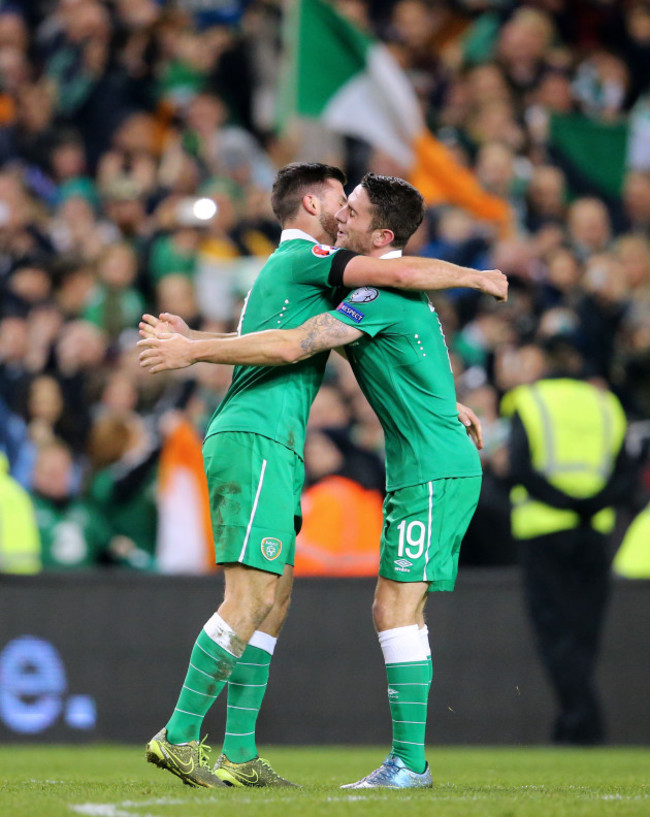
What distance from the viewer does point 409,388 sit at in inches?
210

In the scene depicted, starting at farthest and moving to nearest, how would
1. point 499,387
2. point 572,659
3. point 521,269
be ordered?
point 521,269 → point 499,387 → point 572,659

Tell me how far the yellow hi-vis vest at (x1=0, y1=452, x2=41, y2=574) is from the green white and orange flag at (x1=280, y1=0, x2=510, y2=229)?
4.91 meters

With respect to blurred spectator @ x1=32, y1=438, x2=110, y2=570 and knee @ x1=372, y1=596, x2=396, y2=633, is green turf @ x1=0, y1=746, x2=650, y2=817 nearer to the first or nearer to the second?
knee @ x1=372, y1=596, x2=396, y2=633

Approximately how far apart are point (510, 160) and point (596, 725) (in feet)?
18.9

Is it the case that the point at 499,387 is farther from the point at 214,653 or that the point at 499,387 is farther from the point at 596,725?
the point at 214,653

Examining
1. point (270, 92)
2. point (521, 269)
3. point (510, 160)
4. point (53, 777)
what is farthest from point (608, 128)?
point (53, 777)

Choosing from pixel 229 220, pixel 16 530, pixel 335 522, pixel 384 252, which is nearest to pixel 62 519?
pixel 16 530

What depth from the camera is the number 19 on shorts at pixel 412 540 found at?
17.1 ft

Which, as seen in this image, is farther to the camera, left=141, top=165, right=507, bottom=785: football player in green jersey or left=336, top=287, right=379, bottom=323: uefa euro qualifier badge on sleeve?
left=336, top=287, right=379, bottom=323: uefa euro qualifier badge on sleeve

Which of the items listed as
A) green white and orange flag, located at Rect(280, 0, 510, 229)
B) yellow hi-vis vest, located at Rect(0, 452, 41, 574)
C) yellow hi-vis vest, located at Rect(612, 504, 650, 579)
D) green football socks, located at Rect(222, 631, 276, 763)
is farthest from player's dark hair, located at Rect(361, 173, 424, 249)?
green white and orange flag, located at Rect(280, 0, 510, 229)

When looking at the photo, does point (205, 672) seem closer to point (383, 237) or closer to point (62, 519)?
point (383, 237)

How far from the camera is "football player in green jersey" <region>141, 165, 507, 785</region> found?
507 centimetres

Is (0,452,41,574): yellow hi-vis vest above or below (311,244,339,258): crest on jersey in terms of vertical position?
below

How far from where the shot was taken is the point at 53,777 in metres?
5.93
